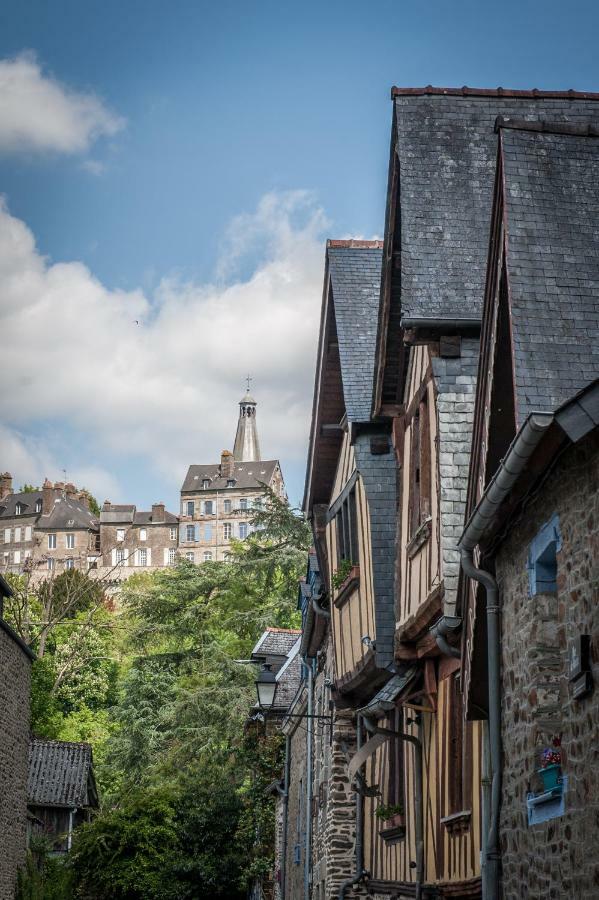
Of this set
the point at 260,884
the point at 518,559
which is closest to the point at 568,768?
the point at 518,559

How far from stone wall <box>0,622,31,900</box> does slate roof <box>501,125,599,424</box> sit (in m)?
14.3

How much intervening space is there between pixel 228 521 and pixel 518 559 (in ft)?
353

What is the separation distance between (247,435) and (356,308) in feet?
399

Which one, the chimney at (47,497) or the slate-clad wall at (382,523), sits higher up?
the chimney at (47,497)

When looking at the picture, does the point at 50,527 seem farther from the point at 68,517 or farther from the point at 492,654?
the point at 492,654

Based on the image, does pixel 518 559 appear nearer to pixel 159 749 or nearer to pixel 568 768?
pixel 568 768

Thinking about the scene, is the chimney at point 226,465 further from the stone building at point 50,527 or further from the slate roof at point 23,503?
the slate roof at point 23,503

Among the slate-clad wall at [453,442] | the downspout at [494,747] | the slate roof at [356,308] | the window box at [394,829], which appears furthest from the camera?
the slate roof at [356,308]

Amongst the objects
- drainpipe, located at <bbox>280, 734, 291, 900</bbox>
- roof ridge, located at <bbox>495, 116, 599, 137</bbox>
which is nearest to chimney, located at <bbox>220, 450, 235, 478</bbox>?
drainpipe, located at <bbox>280, 734, 291, 900</bbox>

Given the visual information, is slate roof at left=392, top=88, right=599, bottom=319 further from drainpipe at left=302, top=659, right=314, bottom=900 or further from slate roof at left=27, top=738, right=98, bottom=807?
slate roof at left=27, top=738, right=98, bottom=807

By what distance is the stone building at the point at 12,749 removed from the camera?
21.8 meters

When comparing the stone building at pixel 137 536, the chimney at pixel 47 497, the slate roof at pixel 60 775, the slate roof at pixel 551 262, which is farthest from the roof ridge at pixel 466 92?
the chimney at pixel 47 497

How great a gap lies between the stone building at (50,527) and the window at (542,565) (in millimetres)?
110623

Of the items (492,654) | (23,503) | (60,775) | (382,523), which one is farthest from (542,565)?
(23,503)
